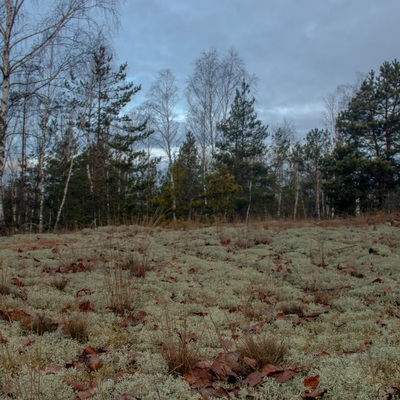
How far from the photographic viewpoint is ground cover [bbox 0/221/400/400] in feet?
6.15

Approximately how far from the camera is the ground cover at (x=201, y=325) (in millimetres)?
1874

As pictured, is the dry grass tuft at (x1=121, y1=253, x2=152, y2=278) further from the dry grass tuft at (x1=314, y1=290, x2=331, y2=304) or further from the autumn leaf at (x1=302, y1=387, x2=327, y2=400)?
the autumn leaf at (x1=302, y1=387, x2=327, y2=400)

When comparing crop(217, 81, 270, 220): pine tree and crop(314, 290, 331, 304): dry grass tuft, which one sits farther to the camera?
crop(217, 81, 270, 220): pine tree

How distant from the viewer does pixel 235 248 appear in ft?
23.5

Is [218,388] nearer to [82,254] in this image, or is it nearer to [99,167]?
[82,254]

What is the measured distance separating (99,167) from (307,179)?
79.0 feet

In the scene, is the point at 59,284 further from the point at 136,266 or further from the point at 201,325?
the point at 201,325

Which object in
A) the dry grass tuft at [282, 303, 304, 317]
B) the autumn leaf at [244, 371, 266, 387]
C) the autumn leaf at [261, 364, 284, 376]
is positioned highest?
the autumn leaf at [261, 364, 284, 376]

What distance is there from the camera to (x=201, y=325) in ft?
9.82

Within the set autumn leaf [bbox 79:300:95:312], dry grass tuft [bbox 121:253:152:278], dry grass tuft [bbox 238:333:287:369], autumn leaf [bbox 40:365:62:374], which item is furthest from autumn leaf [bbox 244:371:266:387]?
dry grass tuft [bbox 121:253:152:278]

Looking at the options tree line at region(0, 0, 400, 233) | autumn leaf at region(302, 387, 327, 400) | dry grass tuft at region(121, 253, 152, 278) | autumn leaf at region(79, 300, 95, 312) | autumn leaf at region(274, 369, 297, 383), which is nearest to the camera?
autumn leaf at region(302, 387, 327, 400)

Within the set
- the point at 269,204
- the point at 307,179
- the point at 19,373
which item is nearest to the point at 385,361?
the point at 19,373

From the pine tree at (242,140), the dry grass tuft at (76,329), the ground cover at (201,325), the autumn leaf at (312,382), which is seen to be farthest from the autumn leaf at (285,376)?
the pine tree at (242,140)

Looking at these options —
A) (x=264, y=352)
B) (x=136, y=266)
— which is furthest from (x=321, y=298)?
(x=136, y=266)
